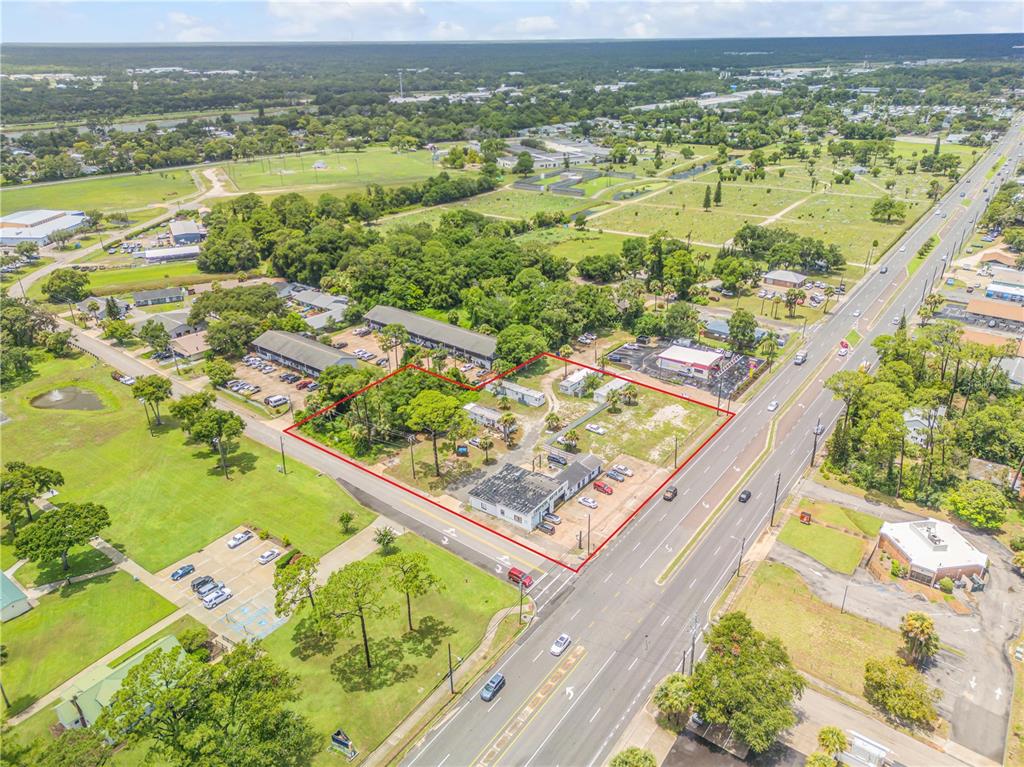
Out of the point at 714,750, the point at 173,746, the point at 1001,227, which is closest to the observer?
the point at 173,746

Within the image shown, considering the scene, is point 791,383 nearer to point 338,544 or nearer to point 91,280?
point 338,544

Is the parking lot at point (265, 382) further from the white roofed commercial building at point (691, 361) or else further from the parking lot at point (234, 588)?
the white roofed commercial building at point (691, 361)

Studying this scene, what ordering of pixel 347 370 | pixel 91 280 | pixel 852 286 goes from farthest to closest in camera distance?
pixel 91 280 < pixel 852 286 < pixel 347 370

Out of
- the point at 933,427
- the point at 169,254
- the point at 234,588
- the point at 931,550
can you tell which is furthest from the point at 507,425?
the point at 169,254

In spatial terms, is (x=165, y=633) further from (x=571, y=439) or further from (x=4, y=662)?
(x=571, y=439)

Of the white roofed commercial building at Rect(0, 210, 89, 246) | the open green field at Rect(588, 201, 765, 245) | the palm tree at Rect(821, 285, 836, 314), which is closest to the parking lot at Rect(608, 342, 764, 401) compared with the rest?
the palm tree at Rect(821, 285, 836, 314)

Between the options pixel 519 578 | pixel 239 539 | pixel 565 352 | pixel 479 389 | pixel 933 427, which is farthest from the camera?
pixel 565 352

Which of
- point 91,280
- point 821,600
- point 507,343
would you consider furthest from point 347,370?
point 91,280
